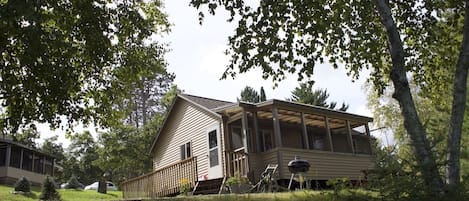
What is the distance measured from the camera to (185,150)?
770 inches

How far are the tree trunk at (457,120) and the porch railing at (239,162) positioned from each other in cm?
880

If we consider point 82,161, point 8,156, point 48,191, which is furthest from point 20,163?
point 48,191

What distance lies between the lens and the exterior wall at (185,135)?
17938 millimetres

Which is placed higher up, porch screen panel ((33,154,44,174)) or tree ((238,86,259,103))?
tree ((238,86,259,103))

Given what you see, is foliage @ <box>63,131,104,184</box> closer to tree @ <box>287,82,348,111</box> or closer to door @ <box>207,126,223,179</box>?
tree @ <box>287,82,348,111</box>

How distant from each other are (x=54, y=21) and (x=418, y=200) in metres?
8.46

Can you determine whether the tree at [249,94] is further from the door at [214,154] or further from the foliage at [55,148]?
the foliage at [55,148]

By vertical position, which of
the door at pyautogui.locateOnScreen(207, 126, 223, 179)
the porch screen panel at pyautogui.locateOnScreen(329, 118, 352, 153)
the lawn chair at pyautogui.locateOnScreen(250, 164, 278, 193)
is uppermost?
the porch screen panel at pyautogui.locateOnScreen(329, 118, 352, 153)

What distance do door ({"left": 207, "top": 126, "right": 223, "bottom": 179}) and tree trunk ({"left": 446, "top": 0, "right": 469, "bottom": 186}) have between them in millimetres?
10127

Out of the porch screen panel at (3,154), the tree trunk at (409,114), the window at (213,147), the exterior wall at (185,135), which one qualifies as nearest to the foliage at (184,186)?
the exterior wall at (185,135)

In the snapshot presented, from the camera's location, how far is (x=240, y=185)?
46.8 feet

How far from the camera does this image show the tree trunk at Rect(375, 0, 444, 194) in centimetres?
639

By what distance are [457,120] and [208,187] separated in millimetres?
11190

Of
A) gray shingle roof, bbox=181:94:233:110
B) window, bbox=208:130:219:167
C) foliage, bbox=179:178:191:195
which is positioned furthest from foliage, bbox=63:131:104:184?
window, bbox=208:130:219:167
